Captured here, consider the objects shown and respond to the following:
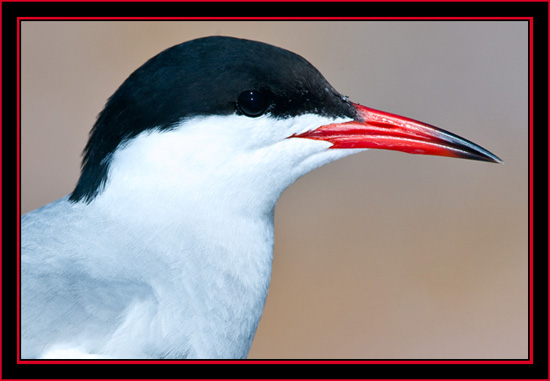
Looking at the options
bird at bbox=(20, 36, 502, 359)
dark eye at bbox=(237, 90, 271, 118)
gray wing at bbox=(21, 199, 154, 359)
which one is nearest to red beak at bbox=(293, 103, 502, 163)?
bird at bbox=(20, 36, 502, 359)

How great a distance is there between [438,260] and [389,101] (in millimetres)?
1599

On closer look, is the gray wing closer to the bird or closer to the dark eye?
the bird

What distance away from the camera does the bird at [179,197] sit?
6.55 feet

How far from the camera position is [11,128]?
7.76 ft

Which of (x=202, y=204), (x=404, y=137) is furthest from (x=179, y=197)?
(x=404, y=137)

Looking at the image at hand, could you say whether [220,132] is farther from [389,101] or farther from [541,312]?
[389,101]

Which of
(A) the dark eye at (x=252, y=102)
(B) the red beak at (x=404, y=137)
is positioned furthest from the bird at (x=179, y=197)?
(B) the red beak at (x=404, y=137)

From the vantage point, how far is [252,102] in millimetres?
2111

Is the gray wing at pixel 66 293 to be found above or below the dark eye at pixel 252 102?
below

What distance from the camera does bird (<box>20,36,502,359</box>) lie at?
200cm

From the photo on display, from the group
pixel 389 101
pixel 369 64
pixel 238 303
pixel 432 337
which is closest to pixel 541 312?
pixel 238 303

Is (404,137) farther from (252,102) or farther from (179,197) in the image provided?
(179,197)

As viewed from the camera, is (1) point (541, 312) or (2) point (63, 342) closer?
(2) point (63, 342)

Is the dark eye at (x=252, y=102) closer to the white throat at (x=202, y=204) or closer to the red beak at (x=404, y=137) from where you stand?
the white throat at (x=202, y=204)
